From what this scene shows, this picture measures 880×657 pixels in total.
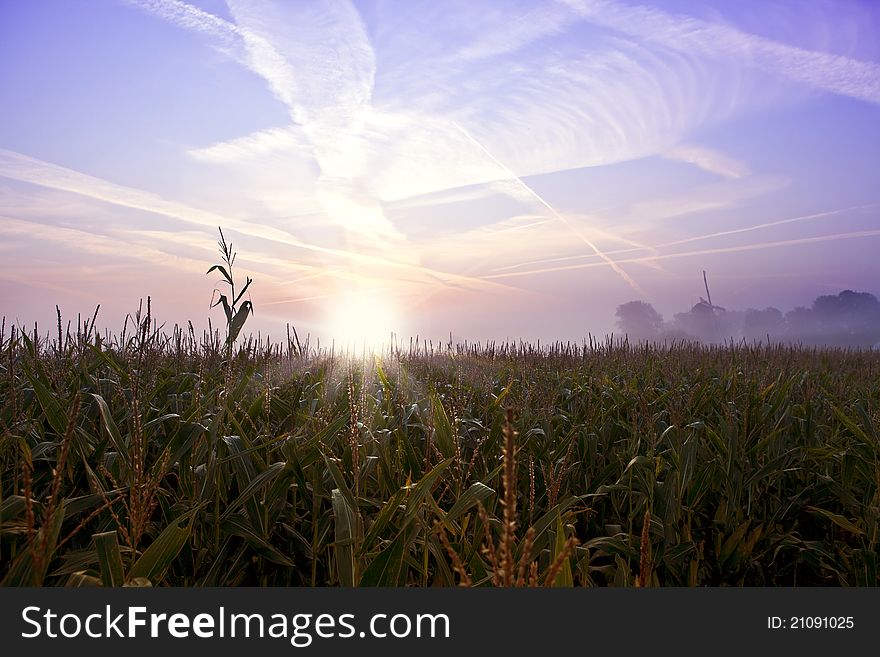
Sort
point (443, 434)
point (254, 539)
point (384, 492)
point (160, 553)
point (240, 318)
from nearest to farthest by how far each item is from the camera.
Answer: point (160, 553), point (254, 539), point (384, 492), point (443, 434), point (240, 318)

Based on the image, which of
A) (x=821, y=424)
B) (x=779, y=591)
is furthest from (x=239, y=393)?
(x=821, y=424)

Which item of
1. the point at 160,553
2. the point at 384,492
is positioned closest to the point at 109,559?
the point at 160,553

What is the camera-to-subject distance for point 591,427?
4.13m

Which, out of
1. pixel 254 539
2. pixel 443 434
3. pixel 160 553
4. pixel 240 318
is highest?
pixel 240 318

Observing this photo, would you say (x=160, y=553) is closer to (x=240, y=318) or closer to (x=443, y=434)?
(x=443, y=434)

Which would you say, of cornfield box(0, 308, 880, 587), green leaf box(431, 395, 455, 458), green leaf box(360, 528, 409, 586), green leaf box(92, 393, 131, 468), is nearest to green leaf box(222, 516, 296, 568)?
cornfield box(0, 308, 880, 587)

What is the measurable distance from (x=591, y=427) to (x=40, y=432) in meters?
3.48

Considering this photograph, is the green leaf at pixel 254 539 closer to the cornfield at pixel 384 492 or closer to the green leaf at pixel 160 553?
the cornfield at pixel 384 492

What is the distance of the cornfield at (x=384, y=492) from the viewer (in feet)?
5.90

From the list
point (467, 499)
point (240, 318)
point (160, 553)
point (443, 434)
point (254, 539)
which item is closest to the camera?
point (160, 553)

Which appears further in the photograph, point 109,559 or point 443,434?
Result: point 443,434

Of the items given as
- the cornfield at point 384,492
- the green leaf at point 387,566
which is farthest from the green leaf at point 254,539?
the green leaf at point 387,566

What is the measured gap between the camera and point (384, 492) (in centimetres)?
272

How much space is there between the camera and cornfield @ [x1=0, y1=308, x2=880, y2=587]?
180 cm
